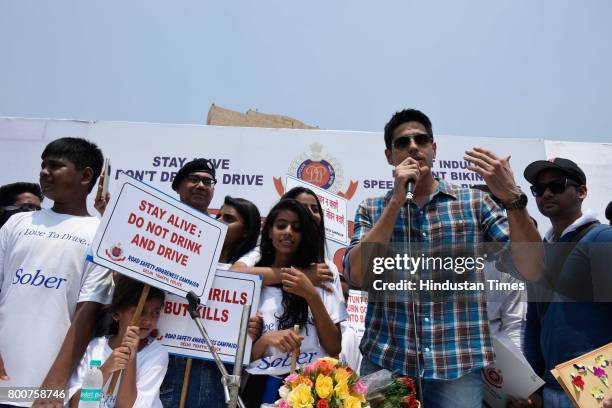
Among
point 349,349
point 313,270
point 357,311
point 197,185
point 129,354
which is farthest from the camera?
point 357,311

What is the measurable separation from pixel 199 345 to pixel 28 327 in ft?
2.68

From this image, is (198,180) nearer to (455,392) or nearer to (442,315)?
(442,315)

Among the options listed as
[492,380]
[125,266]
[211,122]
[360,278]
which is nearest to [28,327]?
[125,266]

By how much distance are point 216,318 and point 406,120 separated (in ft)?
4.66

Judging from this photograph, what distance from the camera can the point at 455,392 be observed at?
1.76 metres

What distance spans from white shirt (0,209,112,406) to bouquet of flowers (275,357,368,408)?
4.04 ft

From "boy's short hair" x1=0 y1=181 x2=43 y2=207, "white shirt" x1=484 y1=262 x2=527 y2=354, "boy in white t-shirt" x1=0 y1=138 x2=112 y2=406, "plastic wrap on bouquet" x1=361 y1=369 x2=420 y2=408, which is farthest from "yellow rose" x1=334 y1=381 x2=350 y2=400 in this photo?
"boy's short hair" x1=0 y1=181 x2=43 y2=207

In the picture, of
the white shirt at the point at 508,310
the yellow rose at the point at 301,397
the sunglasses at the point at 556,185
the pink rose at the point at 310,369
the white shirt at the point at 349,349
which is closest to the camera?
the yellow rose at the point at 301,397

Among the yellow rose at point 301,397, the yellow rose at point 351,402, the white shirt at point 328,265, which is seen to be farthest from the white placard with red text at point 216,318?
the yellow rose at point 351,402

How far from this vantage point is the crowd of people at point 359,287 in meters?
1.83

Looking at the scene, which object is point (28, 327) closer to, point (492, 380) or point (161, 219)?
point (161, 219)

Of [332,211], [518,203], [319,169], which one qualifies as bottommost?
[518,203]

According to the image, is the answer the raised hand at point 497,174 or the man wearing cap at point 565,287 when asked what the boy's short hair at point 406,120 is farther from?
the man wearing cap at point 565,287

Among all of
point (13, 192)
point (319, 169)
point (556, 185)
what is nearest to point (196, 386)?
point (556, 185)
